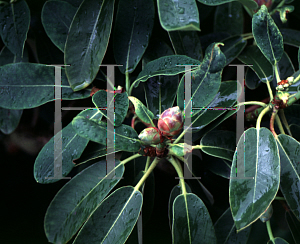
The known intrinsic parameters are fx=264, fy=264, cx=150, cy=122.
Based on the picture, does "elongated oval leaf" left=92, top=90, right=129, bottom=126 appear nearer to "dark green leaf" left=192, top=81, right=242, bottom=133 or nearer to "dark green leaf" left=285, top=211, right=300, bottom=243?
"dark green leaf" left=192, top=81, right=242, bottom=133

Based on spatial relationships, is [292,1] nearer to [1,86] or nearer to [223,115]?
[223,115]

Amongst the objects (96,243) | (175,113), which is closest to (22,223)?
(96,243)

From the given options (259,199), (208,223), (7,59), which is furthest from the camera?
(7,59)

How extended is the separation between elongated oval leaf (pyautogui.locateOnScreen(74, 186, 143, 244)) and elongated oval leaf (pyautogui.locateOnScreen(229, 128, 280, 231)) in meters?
0.23

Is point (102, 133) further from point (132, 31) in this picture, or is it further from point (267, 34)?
point (267, 34)

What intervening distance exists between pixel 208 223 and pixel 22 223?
0.87 m

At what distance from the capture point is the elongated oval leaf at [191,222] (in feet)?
1.94

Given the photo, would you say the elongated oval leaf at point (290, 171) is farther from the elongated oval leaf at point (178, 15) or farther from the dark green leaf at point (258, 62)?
the elongated oval leaf at point (178, 15)

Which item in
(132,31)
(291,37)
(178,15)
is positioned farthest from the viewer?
(291,37)

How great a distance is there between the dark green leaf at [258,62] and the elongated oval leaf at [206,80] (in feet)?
0.69

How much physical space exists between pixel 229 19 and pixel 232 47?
0.16 m

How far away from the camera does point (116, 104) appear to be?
58 cm

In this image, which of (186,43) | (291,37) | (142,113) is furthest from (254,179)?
(291,37)

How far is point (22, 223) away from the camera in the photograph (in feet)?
3.66
